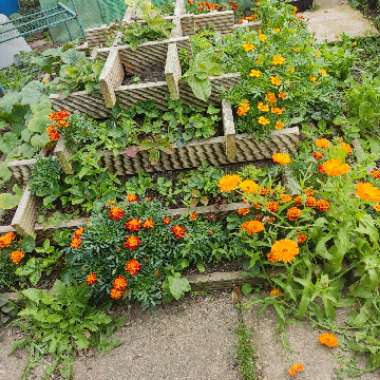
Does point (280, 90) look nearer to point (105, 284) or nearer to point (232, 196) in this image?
point (232, 196)

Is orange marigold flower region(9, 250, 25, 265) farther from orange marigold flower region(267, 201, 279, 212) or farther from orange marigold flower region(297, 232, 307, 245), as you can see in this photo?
orange marigold flower region(297, 232, 307, 245)

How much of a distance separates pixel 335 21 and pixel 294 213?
162 inches

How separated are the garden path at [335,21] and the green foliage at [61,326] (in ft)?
14.4

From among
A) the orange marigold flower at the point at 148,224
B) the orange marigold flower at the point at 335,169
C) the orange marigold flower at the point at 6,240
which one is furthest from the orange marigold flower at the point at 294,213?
the orange marigold flower at the point at 6,240

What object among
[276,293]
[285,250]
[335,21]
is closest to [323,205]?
[285,250]

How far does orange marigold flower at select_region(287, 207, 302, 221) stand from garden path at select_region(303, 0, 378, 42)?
3335mm

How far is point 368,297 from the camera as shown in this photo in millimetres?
2896

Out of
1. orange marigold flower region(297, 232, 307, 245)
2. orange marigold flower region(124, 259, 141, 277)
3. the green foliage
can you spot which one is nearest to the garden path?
orange marigold flower region(297, 232, 307, 245)

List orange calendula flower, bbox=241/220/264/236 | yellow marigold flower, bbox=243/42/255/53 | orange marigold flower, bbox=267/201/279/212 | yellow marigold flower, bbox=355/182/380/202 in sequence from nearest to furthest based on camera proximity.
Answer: yellow marigold flower, bbox=355/182/380/202, orange calendula flower, bbox=241/220/264/236, orange marigold flower, bbox=267/201/279/212, yellow marigold flower, bbox=243/42/255/53

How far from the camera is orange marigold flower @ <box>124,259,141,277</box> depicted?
2869 mm

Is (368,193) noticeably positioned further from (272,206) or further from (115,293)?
(115,293)

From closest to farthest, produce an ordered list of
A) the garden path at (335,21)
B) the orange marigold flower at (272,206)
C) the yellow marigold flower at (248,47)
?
the orange marigold flower at (272,206) < the yellow marigold flower at (248,47) < the garden path at (335,21)

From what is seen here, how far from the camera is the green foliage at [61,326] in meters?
3.01

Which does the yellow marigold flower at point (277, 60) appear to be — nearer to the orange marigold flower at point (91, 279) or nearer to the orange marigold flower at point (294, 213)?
the orange marigold flower at point (294, 213)
